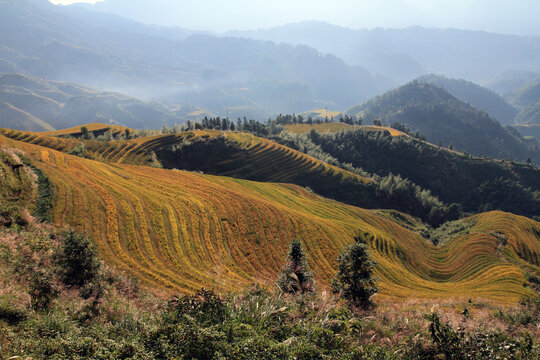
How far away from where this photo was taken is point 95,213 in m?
36.8

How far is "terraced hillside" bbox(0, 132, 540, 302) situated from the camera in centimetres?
3341

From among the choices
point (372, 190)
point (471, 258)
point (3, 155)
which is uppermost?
point (3, 155)

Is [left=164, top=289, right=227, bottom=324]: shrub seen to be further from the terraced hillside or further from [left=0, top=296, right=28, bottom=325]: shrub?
the terraced hillside

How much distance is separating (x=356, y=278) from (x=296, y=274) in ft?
19.7

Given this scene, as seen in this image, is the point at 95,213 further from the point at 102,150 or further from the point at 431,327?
the point at 102,150

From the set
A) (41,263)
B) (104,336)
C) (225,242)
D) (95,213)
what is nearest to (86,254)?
(41,263)

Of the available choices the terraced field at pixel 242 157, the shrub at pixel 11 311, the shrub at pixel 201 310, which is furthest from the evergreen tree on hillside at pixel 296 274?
the terraced field at pixel 242 157

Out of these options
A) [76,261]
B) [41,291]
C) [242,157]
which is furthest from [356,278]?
[242,157]

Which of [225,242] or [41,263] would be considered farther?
[225,242]

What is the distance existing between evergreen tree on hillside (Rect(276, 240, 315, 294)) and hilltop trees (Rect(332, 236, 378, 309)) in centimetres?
312

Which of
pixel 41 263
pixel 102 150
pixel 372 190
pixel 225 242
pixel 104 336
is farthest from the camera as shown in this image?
pixel 372 190

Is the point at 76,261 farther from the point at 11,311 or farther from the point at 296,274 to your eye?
the point at 296,274

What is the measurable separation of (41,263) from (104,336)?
507 inches

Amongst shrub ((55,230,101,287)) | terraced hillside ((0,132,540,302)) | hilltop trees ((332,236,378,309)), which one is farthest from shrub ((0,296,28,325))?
hilltop trees ((332,236,378,309))
